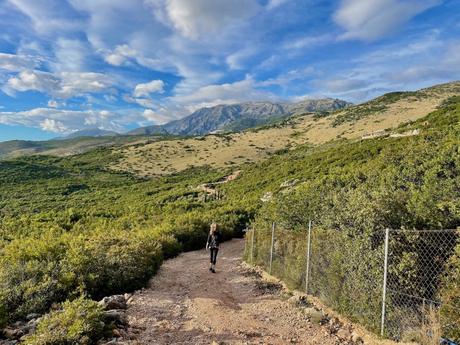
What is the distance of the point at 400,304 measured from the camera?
20.7 ft

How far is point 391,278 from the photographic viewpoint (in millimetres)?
6461

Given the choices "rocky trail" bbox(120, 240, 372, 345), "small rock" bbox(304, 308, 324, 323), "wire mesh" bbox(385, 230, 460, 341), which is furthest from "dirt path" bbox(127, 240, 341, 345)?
"wire mesh" bbox(385, 230, 460, 341)

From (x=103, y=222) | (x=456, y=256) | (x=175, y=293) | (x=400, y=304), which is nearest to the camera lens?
(x=456, y=256)

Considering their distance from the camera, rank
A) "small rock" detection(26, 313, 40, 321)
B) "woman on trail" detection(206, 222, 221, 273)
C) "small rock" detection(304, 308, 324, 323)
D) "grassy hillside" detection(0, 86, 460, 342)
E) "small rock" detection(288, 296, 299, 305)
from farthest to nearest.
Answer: "woman on trail" detection(206, 222, 221, 273), "small rock" detection(288, 296, 299, 305), "grassy hillside" detection(0, 86, 460, 342), "small rock" detection(304, 308, 324, 323), "small rock" detection(26, 313, 40, 321)

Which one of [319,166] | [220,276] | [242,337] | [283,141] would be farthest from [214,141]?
[242,337]

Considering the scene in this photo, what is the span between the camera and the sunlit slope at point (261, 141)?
69.9m

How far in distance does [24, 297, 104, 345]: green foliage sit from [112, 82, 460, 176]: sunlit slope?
61.3 meters

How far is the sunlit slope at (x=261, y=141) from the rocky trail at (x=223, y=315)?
185 ft

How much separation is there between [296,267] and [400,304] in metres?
3.86

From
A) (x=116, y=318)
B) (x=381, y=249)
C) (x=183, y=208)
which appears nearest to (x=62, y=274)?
(x=116, y=318)

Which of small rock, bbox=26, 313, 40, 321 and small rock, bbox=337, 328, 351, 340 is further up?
small rock, bbox=26, 313, 40, 321

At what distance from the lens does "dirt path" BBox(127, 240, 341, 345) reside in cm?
684

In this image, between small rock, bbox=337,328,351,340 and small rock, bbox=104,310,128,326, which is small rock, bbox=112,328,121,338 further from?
small rock, bbox=337,328,351,340

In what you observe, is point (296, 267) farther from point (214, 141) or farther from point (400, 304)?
point (214, 141)
